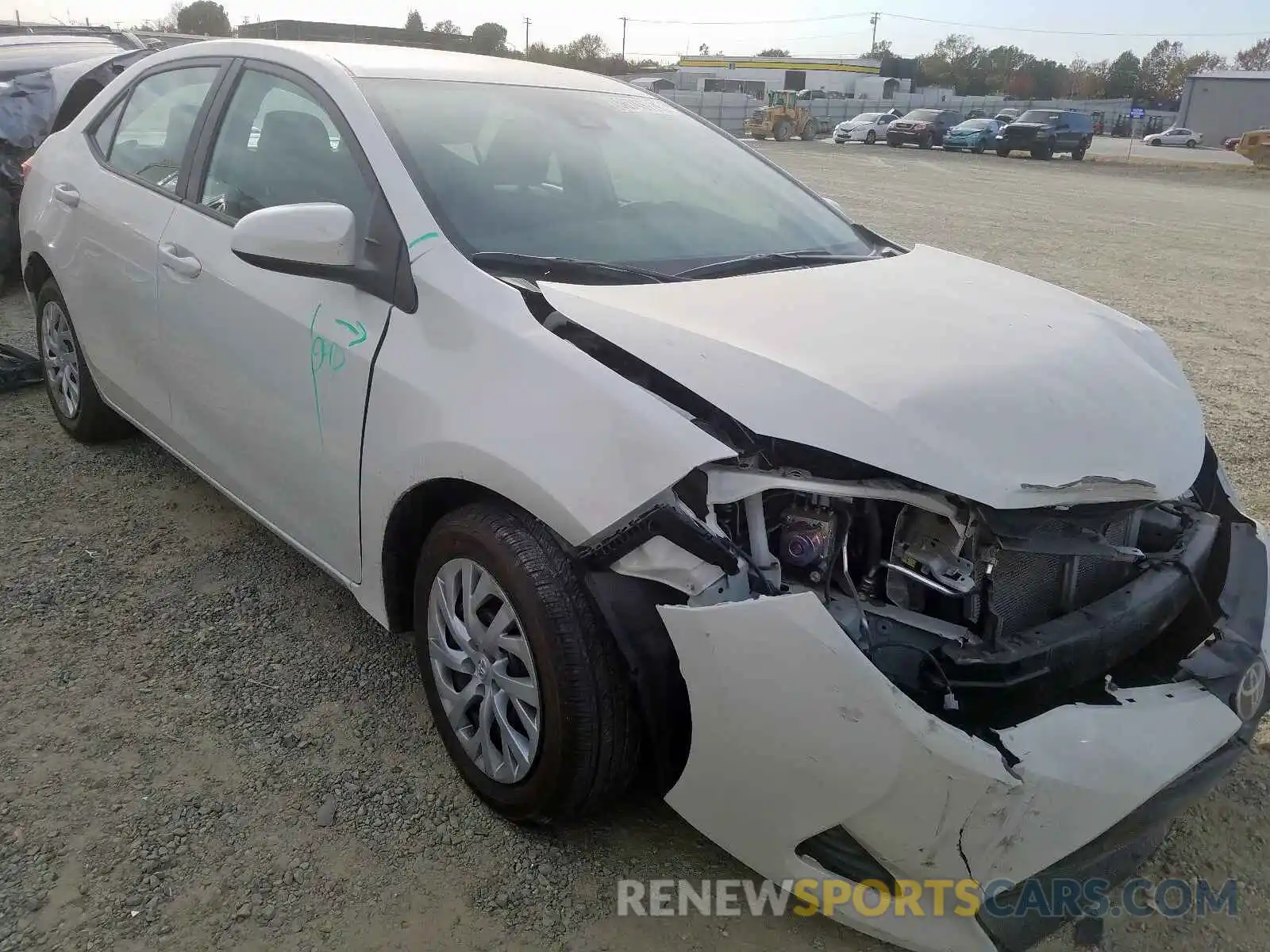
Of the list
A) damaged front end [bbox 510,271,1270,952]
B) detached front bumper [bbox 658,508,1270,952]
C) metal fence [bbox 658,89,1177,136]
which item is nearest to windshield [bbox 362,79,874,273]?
damaged front end [bbox 510,271,1270,952]

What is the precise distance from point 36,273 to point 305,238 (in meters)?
2.70

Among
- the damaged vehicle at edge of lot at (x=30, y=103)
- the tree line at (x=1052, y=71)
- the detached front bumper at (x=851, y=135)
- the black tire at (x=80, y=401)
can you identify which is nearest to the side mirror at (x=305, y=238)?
the black tire at (x=80, y=401)

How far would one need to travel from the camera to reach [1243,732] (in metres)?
A: 2.04

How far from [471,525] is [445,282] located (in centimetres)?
57

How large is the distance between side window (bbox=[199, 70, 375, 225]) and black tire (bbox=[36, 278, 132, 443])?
136 centimetres

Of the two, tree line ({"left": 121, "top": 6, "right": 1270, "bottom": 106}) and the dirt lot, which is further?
tree line ({"left": 121, "top": 6, "right": 1270, "bottom": 106})

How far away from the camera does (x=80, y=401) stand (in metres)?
4.19

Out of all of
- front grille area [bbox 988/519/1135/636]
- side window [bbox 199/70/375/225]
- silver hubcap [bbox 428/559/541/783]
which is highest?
side window [bbox 199/70/375/225]

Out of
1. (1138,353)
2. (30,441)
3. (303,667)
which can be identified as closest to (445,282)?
(303,667)

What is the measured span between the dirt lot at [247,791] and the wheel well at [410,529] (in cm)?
37

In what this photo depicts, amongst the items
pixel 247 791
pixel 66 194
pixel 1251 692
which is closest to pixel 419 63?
pixel 66 194

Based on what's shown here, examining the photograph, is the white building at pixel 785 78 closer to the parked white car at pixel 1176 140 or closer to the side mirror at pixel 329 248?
the parked white car at pixel 1176 140

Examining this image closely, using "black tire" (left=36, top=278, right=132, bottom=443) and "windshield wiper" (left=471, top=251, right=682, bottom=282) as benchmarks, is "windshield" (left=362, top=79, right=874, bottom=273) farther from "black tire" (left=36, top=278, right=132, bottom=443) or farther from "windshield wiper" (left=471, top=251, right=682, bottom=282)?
"black tire" (left=36, top=278, right=132, bottom=443)

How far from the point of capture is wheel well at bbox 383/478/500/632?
2271 mm
